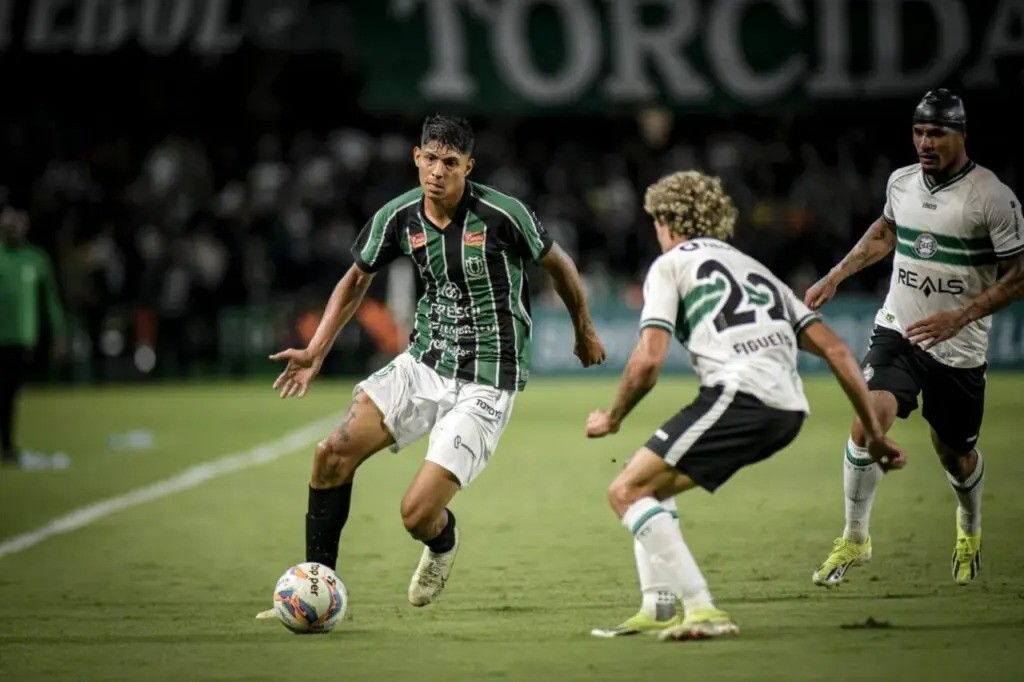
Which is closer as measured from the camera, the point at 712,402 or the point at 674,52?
the point at 712,402

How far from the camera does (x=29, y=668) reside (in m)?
7.06

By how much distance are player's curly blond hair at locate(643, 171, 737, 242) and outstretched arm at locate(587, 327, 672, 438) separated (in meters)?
0.56

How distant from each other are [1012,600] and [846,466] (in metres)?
1.26

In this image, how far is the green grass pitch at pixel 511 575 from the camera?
691 centimetres

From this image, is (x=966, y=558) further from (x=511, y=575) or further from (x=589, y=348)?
(x=511, y=575)

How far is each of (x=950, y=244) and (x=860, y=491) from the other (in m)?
1.39

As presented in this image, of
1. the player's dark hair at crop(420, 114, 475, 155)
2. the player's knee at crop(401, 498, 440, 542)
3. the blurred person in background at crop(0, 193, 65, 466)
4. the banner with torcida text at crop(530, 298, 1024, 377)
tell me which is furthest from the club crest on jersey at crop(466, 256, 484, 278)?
the banner with torcida text at crop(530, 298, 1024, 377)

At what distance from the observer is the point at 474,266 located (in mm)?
8250

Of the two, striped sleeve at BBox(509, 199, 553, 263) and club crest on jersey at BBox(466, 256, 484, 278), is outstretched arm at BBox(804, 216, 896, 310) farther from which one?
club crest on jersey at BBox(466, 256, 484, 278)

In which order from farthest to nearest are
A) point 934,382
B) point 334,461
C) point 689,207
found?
point 934,382
point 334,461
point 689,207

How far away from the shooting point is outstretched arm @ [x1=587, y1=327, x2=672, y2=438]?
6.95m

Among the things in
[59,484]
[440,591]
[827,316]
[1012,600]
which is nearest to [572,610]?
[440,591]

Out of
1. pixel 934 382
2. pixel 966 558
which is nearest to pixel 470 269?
pixel 934 382

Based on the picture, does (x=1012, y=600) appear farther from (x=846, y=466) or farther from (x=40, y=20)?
(x=40, y=20)
